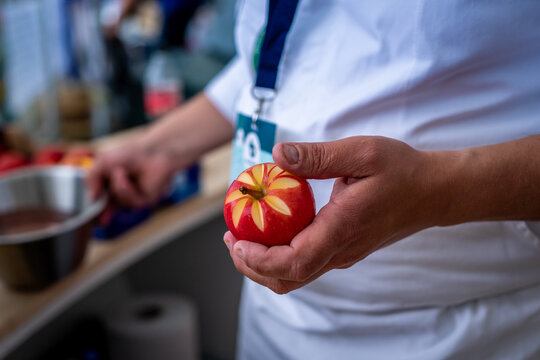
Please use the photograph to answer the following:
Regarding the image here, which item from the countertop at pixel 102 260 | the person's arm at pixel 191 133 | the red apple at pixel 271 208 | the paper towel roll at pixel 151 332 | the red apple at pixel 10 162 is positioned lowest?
the paper towel roll at pixel 151 332

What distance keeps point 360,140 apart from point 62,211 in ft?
2.99

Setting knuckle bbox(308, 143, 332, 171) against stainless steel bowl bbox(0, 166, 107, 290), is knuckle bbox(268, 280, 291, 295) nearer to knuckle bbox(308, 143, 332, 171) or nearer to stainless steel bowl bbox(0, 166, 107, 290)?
knuckle bbox(308, 143, 332, 171)

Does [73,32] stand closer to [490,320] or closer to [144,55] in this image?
[144,55]

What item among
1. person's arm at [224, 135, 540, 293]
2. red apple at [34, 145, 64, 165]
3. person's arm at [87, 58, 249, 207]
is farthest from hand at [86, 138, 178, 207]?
person's arm at [224, 135, 540, 293]

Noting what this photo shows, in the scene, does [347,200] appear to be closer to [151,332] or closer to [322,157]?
[322,157]

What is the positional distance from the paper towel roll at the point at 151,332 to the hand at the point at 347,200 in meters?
1.20

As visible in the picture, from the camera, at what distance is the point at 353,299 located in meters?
0.75

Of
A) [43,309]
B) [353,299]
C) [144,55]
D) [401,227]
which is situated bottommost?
[144,55]

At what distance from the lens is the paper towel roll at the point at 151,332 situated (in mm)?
1604

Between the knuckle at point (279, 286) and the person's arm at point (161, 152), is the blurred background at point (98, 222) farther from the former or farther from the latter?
the knuckle at point (279, 286)

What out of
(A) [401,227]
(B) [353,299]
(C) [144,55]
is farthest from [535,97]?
(C) [144,55]

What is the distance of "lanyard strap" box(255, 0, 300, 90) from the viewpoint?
25.7 inches

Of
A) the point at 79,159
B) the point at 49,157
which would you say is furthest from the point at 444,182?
the point at 49,157

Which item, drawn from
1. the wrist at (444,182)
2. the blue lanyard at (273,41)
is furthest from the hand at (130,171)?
the wrist at (444,182)
